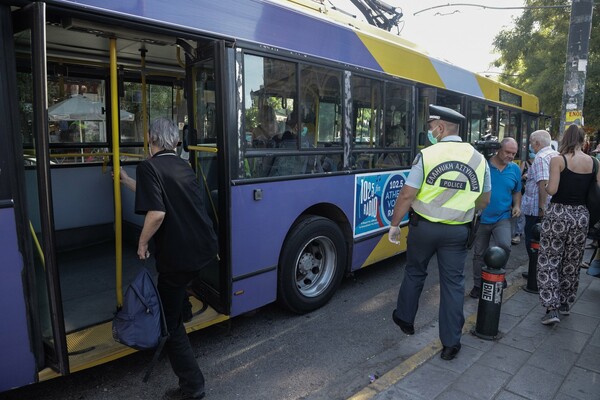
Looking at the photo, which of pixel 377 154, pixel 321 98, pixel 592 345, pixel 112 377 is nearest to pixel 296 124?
pixel 321 98

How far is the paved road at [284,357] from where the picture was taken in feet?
10.3

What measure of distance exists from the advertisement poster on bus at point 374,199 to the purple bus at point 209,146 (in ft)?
0.07

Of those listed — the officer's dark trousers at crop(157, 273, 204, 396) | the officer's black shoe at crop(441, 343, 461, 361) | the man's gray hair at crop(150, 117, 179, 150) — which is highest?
the man's gray hair at crop(150, 117, 179, 150)

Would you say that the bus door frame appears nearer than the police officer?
Yes

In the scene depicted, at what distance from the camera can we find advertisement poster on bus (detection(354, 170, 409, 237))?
4910 mm

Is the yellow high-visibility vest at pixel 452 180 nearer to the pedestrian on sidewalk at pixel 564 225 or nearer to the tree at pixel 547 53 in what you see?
the pedestrian on sidewalk at pixel 564 225

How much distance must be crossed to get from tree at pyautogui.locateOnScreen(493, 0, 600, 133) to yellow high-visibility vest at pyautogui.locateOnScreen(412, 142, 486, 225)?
17077 mm

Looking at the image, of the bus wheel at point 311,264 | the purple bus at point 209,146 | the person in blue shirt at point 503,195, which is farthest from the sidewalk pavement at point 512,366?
the purple bus at point 209,146

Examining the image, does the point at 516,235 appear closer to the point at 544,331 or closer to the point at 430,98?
the point at 430,98

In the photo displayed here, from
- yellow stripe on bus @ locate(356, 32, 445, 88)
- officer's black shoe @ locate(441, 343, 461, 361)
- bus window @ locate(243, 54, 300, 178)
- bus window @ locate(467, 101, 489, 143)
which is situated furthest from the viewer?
bus window @ locate(467, 101, 489, 143)

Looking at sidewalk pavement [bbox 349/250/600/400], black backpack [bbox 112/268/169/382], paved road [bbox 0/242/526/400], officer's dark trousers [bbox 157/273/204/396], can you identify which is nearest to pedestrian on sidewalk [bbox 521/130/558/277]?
sidewalk pavement [bbox 349/250/600/400]

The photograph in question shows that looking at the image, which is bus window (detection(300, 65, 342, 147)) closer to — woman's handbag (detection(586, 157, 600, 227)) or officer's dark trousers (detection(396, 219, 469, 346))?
officer's dark trousers (detection(396, 219, 469, 346))

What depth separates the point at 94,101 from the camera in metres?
5.83

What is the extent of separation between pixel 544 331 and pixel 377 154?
247cm
